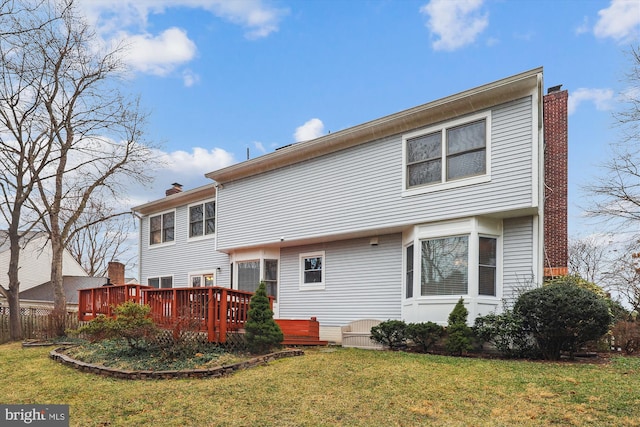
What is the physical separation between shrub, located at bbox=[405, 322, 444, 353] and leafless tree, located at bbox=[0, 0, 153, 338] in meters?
11.1

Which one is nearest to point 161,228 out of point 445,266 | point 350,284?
point 350,284

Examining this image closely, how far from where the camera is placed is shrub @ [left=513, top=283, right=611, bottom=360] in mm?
8625

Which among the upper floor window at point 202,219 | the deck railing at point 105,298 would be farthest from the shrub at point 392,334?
the upper floor window at point 202,219

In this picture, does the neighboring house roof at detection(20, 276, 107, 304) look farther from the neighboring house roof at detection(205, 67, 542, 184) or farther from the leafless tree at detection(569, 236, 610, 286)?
the leafless tree at detection(569, 236, 610, 286)

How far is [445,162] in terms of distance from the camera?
10.6m

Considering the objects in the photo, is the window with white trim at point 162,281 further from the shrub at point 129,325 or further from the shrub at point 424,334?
the shrub at point 424,334

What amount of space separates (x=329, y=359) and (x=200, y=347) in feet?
Result: 8.75

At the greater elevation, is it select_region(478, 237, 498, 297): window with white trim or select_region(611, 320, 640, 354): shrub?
select_region(478, 237, 498, 297): window with white trim

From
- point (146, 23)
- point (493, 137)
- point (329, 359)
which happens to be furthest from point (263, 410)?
point (146, 23)

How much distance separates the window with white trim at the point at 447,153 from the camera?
33.5 ft

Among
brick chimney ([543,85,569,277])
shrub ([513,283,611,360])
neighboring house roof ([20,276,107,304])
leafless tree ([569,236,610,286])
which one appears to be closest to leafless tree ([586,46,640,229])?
brick chimney ([543,85,569,277])

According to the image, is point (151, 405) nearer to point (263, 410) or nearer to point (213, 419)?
point (213, 419)

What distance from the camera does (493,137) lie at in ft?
32.7

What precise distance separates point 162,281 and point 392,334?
39.5ft
